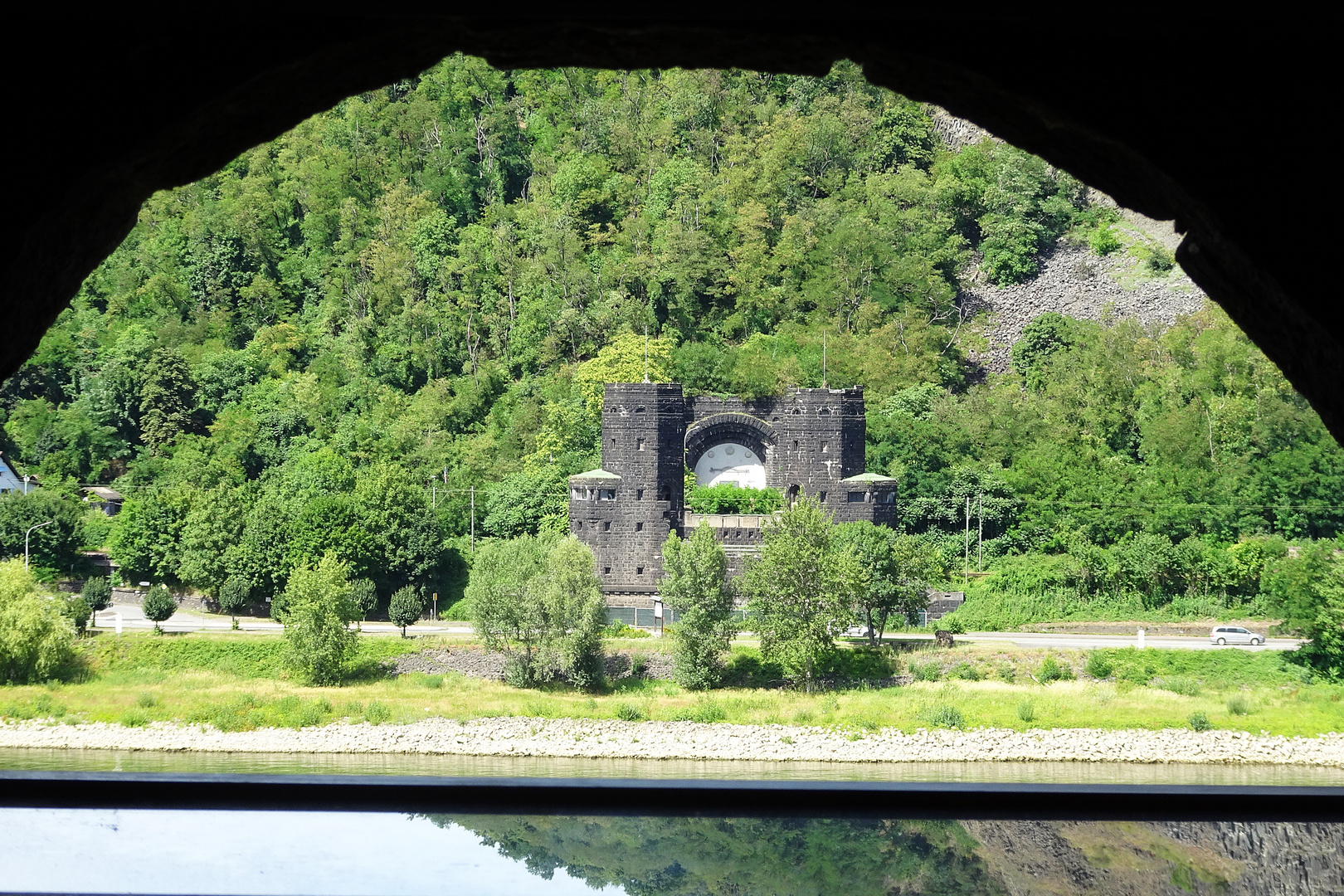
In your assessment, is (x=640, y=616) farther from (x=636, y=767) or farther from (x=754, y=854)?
(x=754, y=854)

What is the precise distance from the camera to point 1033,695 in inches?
818

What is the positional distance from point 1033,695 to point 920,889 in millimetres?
19586

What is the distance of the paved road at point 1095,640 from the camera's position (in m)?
23.0

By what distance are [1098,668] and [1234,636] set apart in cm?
341

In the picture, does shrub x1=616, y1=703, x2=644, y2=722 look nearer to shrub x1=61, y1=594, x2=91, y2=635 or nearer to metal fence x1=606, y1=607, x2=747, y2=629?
metal fence x1=606, y1=607, x2=747, y2=629

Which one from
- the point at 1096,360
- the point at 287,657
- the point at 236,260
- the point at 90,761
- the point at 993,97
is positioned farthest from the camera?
the point at 236,260

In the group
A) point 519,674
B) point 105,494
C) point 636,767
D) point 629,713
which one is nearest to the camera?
point 636,767

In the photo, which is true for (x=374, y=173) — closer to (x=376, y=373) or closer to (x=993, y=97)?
(x=376, y=373)

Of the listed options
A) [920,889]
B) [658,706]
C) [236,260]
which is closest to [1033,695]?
[658,706]

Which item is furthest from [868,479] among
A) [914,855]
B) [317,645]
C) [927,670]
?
[914,855]

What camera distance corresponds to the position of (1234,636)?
23469 mm

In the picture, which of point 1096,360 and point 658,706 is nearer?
point 658,706

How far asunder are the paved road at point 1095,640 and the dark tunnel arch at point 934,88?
22247 millimetres

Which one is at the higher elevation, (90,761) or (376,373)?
(376,373)
